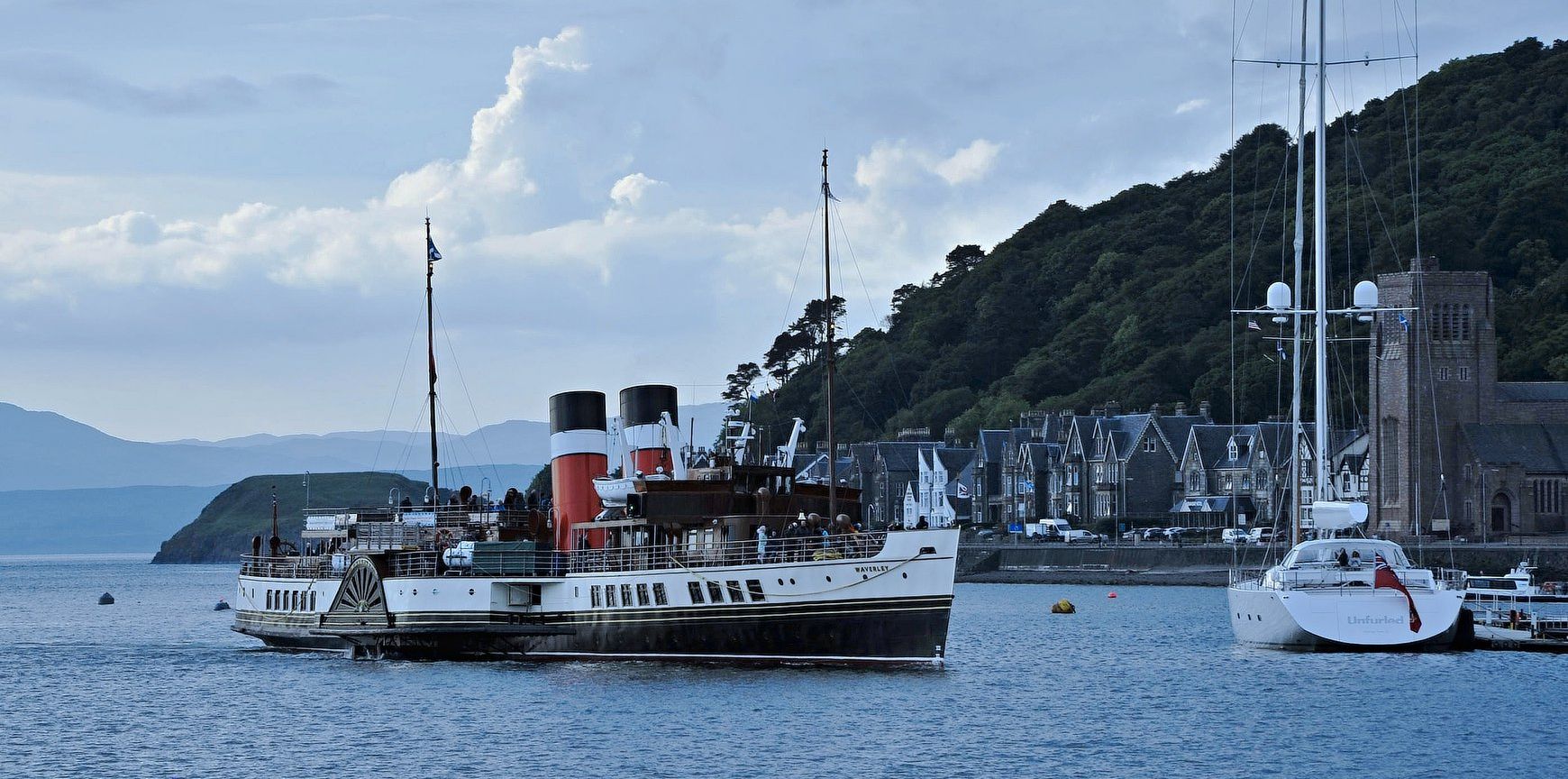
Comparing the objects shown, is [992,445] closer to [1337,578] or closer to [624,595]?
[1337,578]

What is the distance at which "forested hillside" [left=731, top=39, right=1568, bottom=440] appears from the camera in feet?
452

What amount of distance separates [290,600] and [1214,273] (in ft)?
367

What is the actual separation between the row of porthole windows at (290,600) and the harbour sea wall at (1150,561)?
1772 inches

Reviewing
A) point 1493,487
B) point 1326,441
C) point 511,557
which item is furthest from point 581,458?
point 1493,487

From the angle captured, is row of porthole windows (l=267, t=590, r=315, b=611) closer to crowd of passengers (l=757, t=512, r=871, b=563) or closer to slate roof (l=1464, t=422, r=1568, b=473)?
crowd of passengers (l=757, t=512, r=871, b=563)

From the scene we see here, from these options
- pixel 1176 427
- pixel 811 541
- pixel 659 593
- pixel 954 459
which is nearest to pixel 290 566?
pixel 659 593

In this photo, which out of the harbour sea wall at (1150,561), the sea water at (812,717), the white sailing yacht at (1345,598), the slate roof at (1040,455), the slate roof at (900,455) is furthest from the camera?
the slate roof at (900,455)

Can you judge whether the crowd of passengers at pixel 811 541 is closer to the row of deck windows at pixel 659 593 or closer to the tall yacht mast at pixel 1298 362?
the row of deck windows at pixel 659 593

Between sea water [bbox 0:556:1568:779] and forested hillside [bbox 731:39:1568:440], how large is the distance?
7830cm

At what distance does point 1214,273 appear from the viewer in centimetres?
15550

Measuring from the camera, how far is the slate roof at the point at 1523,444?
10156 cm

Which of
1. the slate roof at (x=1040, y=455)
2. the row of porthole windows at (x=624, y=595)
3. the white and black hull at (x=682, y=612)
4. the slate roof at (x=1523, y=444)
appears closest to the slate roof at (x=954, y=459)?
the slate roof at (x=1040, y=455)

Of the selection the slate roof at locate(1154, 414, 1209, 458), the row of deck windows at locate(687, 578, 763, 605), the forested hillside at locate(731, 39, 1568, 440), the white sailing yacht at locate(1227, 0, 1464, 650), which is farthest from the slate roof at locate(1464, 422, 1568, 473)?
the row of deck windows at locate(687, 578, 763, 605)

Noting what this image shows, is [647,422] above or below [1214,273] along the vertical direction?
below
